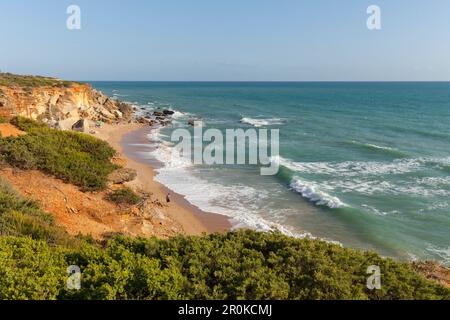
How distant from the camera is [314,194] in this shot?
23.9 m

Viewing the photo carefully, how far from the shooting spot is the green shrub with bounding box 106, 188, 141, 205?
50.9 ft

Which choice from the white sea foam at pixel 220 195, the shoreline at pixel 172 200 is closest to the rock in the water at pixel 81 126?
the shoreline at pixel 172 200

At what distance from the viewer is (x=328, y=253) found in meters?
7.86

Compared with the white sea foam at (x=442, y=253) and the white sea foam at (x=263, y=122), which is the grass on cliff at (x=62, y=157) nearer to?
the white sea foam at (x=442, y=253)

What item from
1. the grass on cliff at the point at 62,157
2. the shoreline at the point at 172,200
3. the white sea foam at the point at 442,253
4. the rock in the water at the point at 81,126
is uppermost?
the rock in the water at the point at 81,126

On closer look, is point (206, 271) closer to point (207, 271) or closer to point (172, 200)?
point (207, 271)

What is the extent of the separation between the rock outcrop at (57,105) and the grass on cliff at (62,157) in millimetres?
6893

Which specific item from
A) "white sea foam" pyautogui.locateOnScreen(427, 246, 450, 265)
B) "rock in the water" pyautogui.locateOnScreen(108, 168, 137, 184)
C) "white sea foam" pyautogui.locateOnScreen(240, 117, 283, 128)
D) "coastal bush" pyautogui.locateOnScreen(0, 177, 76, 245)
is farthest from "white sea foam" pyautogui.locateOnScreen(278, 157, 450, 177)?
"white sea foam" pyautogui.locateOnScreen(240, 117, 283, 128)

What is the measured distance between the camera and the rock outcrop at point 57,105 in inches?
1219

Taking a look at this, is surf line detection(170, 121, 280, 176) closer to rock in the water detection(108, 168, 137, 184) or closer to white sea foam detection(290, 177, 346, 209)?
white sea foam detection(290, 177, 346, 209)

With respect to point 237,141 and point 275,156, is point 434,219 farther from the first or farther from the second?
point 237,141

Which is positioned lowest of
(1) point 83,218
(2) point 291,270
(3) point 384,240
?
(3) point 384,240

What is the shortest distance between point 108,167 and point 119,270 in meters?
11.7

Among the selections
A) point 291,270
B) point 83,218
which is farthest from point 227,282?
point 83,218
